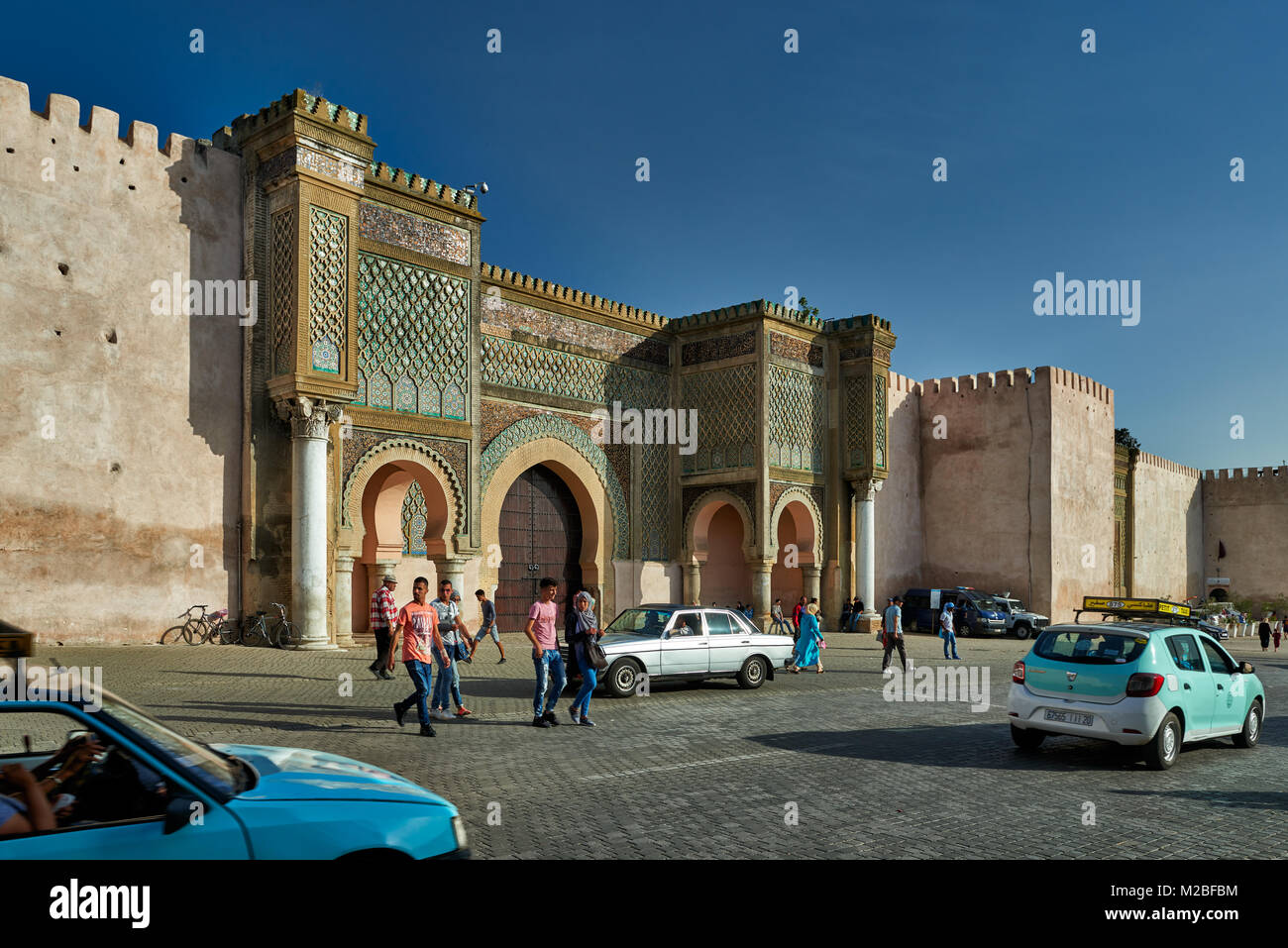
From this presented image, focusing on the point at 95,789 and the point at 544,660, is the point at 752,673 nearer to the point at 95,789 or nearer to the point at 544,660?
the point at 544,660

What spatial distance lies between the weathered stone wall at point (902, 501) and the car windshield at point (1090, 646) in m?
22.8

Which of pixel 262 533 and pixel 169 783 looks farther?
pixel 262 533

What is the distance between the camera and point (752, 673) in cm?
1449

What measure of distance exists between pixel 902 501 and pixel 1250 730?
2461cm

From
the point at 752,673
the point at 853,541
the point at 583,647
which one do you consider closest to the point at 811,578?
the point at 853,541

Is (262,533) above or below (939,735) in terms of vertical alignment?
above

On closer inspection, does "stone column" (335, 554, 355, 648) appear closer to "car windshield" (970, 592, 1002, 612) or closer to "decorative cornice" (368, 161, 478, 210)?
"decorative cornice" (368, 161, 478, 210)

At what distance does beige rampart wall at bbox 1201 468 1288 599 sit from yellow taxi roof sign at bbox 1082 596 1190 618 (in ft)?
137

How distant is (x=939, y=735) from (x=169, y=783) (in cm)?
841

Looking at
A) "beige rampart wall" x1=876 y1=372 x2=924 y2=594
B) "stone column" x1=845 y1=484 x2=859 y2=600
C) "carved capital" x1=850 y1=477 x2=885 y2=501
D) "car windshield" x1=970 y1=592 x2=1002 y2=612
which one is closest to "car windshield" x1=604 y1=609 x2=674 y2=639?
"stone column" x1=845 y1=484 x2=859 y2=600
